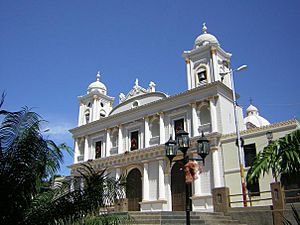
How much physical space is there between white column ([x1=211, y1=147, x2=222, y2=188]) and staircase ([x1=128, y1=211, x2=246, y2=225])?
20.1ft

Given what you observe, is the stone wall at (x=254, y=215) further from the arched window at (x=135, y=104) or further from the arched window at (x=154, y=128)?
the arched window at (x=135, y=104)

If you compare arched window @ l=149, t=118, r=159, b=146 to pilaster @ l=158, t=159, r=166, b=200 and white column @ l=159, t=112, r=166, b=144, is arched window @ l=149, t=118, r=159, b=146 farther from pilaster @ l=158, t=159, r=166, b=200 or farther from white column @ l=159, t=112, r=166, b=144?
pilaster @ l=158, t=159, r=166, b=200

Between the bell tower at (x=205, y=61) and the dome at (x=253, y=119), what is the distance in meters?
14.7

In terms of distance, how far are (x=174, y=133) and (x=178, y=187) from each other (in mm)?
4186

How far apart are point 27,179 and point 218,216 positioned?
1075cm

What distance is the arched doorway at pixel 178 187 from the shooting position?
23.9 metres

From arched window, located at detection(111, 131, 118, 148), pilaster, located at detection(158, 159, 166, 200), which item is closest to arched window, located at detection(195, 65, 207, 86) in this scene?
pilaster, located at detection(158, 159, 166, 200)

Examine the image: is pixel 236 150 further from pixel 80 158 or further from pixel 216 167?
pixel 80 158

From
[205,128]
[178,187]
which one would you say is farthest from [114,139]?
[205,128]

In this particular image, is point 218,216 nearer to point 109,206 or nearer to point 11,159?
point 109,206

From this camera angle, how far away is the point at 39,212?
25.8 ft

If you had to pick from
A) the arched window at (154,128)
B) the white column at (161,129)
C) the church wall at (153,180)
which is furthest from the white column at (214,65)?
the church wall at (153,180)

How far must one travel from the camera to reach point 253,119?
4191 centimetres

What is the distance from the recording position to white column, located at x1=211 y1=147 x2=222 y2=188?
22156 millimetres
